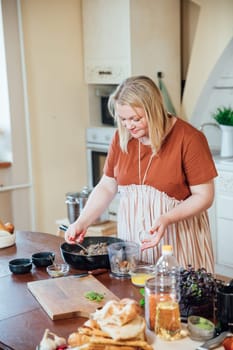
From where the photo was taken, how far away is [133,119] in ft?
7.01

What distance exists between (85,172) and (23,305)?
272cm

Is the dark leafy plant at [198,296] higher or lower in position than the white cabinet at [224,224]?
higher

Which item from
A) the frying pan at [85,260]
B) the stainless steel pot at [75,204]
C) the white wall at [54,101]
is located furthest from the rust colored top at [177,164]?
the white wall at [54,101]

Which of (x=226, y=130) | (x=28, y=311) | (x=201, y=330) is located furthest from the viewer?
(x=226, y=130)

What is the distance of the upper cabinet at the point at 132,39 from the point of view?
388 cm

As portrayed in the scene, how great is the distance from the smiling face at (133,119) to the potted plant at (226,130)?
1.74 meters

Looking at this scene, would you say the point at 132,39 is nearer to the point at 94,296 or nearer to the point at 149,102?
the point at 149,102

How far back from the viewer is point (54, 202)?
4.30 m

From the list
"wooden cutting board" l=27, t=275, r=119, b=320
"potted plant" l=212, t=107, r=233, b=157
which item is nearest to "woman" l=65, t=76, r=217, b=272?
"wooden cutting board" l=27, t=275, r=119, b=320

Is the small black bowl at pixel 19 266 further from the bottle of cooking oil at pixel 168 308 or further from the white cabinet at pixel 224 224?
the white cabinet at pixel 224 224

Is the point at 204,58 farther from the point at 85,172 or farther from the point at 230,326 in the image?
the point at 230,326

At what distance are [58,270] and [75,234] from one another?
185mm

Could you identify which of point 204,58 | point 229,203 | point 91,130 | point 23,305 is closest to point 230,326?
point 23,305

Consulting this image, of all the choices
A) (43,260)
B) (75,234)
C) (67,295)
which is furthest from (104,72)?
(67,295)
